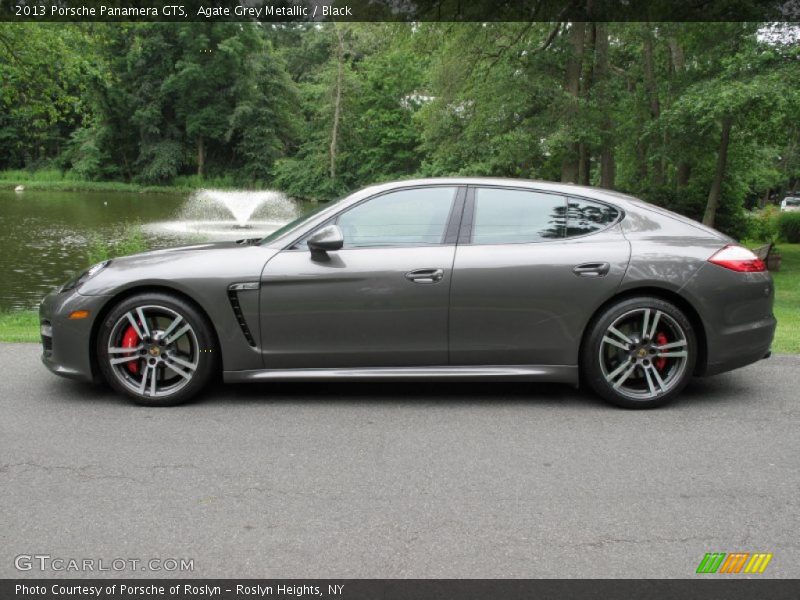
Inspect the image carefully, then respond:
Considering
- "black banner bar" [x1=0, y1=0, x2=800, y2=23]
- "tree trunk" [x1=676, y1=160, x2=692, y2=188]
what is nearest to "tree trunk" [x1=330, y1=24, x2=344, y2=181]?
"tree trunk" [x1=676, y1=160, x2=692, y2=188]

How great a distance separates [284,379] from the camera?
506 centimetres

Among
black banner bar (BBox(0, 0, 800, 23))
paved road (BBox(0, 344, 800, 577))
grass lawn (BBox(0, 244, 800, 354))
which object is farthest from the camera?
black banner bar (BBox(0, 0, 800, 23))

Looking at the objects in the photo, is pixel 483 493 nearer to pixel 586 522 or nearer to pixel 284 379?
pixel 586 522

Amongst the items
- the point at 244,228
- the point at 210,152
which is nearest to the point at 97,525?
the point at 244,228

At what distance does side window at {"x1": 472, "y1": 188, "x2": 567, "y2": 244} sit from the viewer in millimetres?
5211

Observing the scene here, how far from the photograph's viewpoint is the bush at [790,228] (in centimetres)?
2989

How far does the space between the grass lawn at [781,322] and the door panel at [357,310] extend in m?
3.43

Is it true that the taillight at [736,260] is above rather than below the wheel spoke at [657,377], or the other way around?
above

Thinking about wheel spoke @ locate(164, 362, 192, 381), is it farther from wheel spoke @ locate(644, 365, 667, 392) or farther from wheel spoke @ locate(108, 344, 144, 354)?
wheel spoke @ locate(644, 365, 667, 392)

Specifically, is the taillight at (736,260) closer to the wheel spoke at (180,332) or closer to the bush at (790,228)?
the wheel spoke at (180,332)

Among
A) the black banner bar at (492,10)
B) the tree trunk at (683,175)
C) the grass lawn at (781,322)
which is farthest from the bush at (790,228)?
the black banner bar at (492,10)

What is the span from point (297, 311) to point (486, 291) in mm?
1220

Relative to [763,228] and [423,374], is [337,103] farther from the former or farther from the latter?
[423,374]

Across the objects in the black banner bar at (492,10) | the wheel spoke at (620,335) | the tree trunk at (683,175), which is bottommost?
the wheel spoke at (620,335)
